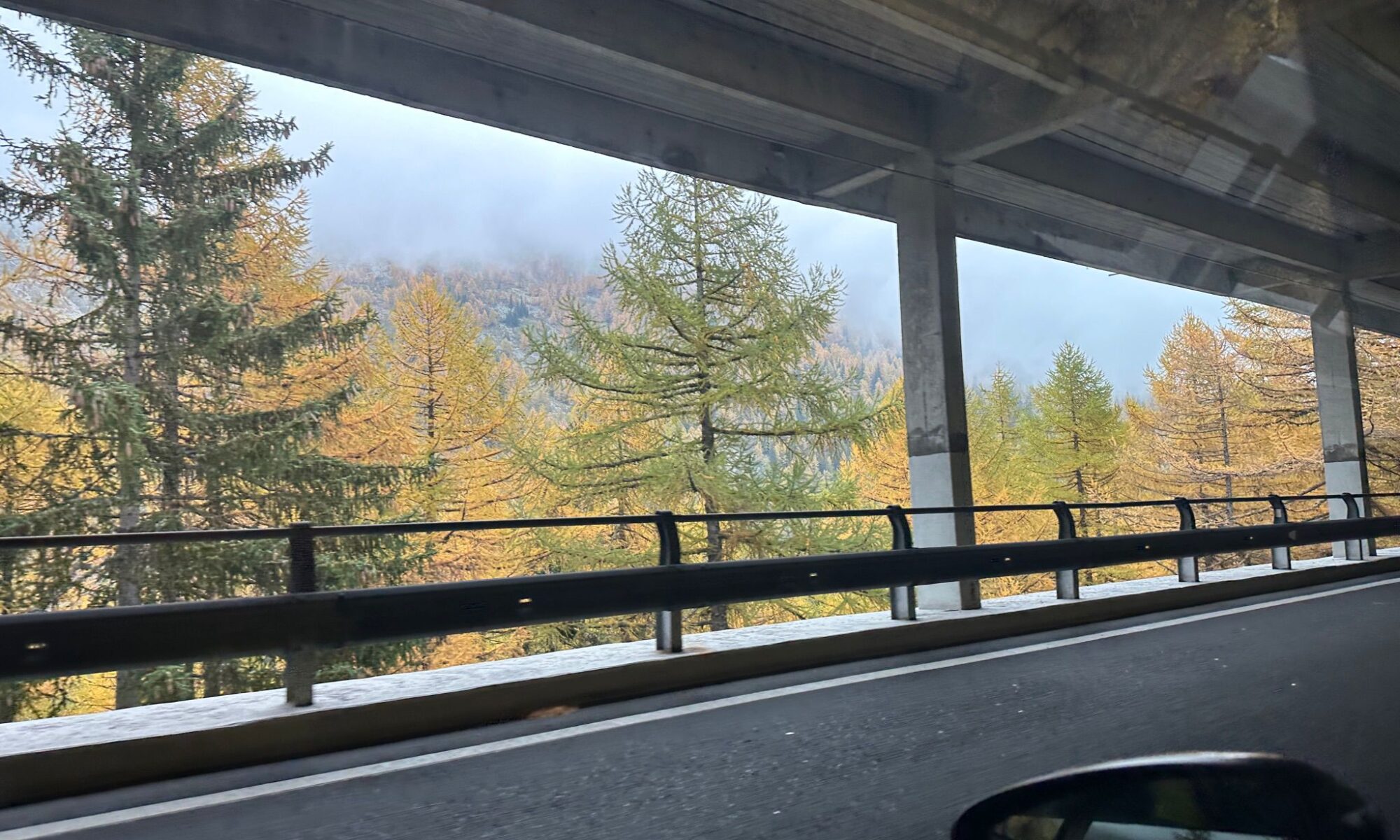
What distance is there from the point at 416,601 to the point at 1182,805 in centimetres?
465

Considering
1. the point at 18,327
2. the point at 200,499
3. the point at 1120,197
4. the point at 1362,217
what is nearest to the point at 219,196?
the point at 18,327

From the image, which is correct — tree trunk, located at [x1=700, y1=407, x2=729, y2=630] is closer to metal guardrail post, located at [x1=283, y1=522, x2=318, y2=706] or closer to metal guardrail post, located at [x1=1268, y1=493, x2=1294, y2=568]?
metal guardrail post, located at [x1=1268, y1=493, x2=1294, y2=568]

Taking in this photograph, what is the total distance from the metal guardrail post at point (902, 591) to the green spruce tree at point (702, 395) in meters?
17.3

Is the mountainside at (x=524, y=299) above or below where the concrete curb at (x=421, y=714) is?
above

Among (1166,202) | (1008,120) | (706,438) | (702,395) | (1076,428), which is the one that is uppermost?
(1166,202)

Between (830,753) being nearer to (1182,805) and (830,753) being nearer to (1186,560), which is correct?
(1182,805)

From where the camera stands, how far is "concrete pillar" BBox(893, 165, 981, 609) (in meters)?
11.9

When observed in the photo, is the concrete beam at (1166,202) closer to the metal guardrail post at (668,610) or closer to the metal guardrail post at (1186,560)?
the metal guardrail post at (1186,560)

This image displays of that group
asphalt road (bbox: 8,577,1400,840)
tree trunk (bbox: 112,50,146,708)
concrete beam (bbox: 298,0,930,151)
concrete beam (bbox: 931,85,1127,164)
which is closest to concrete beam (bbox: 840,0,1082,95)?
concrete beam (bbox: 931,85,1127,164)

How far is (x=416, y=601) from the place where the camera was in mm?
5500

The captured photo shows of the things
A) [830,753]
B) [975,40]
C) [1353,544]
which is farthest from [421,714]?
[1353,544]

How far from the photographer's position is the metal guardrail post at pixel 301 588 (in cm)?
507

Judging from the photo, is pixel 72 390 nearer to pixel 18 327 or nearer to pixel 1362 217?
pixel 18 327

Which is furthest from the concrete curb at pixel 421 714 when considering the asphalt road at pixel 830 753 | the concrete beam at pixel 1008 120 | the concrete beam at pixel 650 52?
the concrete beam at pixel 1008 120
